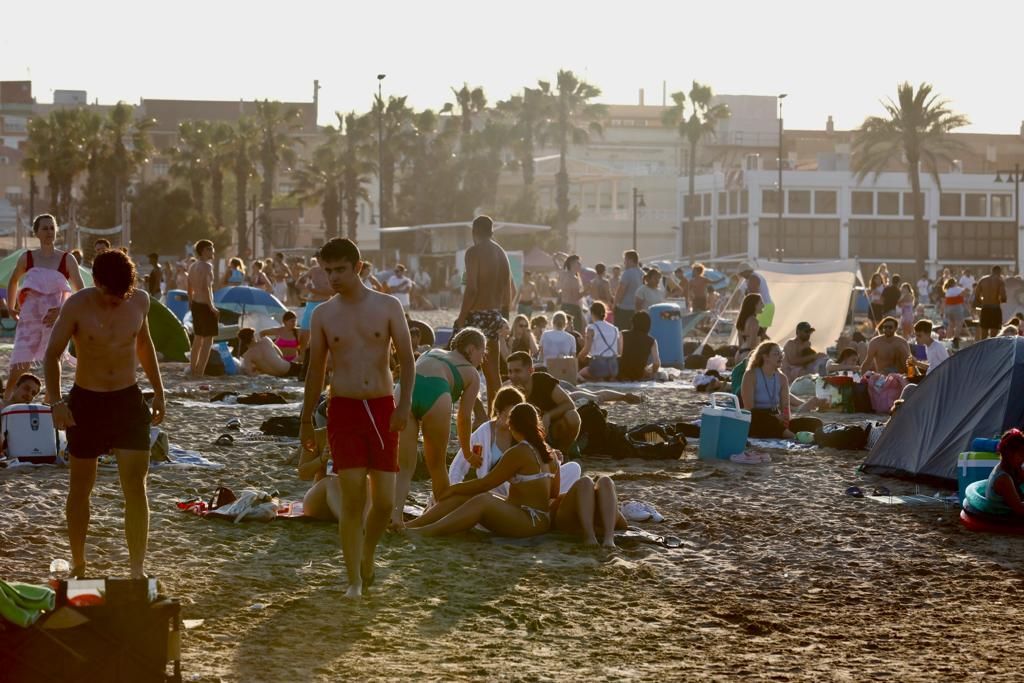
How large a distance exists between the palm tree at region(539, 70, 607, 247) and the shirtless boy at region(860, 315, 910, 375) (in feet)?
195

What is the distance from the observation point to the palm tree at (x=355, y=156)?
72125 mm

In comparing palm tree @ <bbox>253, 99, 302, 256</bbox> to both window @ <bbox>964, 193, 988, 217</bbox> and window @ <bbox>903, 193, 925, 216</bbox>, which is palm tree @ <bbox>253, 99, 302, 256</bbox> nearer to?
window @ <bbox>903, 193, 925, 216</bbox>

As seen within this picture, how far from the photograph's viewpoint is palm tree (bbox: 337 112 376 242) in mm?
72125

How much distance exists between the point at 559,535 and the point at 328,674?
3180 mm

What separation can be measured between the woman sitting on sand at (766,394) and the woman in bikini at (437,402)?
5.34 m

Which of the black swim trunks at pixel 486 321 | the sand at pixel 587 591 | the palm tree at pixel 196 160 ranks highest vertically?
the palm tree at pixel 196 160

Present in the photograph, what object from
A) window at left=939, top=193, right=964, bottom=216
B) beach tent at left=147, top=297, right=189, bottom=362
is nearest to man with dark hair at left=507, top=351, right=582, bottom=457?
beach tent at left=147, top=297, right=189, bottom=362

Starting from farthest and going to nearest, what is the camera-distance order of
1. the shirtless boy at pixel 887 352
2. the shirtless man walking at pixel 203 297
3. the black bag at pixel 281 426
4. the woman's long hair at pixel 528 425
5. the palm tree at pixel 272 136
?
the palm tree at pixel 272 136 → the shirtless man walking at pixel 203 297 → the shirtless boy at pixel 887 352 → the black bag at pixel 281 426 → the woman's long hair at pixel 528 425

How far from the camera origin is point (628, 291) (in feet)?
72.7

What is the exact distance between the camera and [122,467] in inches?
270

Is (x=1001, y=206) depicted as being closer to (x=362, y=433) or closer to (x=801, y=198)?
(x=801, y=198)

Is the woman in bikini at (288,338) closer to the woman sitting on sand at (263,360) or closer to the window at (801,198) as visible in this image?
the woman sitting on sand at (263,360)

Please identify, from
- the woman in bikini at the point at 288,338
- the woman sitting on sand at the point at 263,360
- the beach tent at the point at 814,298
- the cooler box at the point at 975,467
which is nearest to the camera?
the cooler box at the point at 975,467

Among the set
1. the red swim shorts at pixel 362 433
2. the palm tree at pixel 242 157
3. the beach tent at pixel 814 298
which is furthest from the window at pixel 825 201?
the red swim shorts at pixel 362 433
